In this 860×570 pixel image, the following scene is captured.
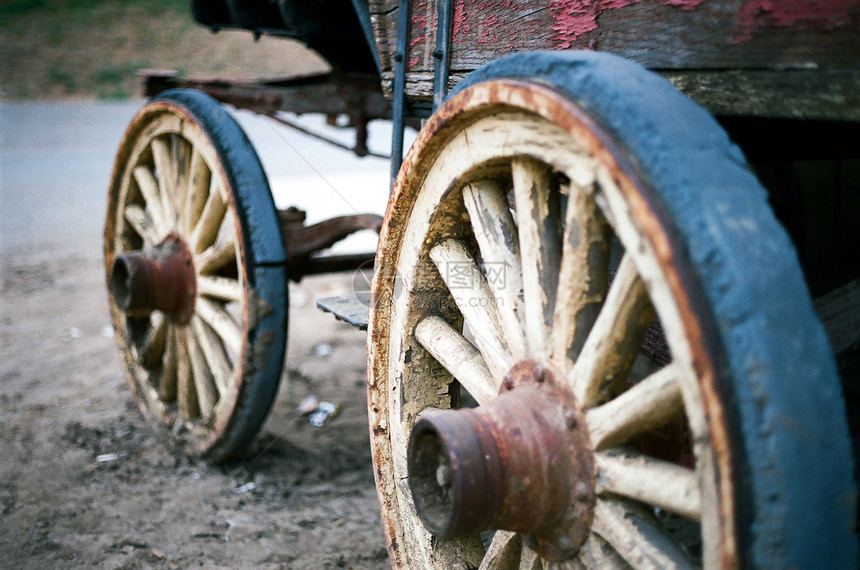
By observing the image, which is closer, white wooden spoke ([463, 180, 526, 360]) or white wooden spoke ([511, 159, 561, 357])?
white wooden spoke ([511, 159, 561, 357])

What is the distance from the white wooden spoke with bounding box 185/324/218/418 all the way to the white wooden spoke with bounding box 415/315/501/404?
1390 millimetres

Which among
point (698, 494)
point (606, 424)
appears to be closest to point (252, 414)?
point (606, 424)

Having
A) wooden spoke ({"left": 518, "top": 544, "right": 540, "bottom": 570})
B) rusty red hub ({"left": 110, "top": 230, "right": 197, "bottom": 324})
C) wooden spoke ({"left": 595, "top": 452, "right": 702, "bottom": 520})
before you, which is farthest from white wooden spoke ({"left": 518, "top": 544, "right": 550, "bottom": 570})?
rusty red hub ({"left": 110, "top": 230, "right": 197, "bottom": 324})

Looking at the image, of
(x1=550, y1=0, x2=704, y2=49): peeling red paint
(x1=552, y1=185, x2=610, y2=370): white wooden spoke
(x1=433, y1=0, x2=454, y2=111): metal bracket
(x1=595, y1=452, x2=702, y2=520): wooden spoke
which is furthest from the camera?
(x1=433, y1=0, x2=454, y2=111): metal bracket

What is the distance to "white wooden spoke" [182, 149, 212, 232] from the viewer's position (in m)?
2.59

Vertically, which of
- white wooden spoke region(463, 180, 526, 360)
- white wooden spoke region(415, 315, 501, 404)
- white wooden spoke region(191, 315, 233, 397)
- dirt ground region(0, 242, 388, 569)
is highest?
white wooden spoke region(463, 180, 526, 360)

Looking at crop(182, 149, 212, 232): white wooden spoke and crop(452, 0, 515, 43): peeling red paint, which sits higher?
crop(452, 0, 515, 43): peeling red paint

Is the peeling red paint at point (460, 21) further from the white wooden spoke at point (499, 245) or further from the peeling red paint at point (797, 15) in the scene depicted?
the peeling red paint at point (797, 15)

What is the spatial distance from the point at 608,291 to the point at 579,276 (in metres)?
0.26

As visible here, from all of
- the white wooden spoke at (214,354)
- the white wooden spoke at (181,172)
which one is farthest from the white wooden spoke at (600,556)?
the white wooden spoke at (181,172)

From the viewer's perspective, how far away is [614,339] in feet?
3.51

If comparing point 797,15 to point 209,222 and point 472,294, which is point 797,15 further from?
point 209,222

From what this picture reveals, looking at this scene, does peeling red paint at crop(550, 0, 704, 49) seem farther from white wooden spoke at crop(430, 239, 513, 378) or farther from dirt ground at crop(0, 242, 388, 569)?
dirt ground at crop(0, 242, 388, 569)

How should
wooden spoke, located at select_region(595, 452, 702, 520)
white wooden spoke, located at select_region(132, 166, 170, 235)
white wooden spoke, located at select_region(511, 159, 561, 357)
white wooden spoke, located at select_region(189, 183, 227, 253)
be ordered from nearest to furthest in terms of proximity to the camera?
wooden spoke, located at select_region(595, 452, 702, 520) < white wooden spoke, located at select_region(511, 159, 561, 357) < white wooden spoke, located at select_region(189, 183, 227, 253) < white wooden spoke, located at select_region(132, 166, 170, 235)
